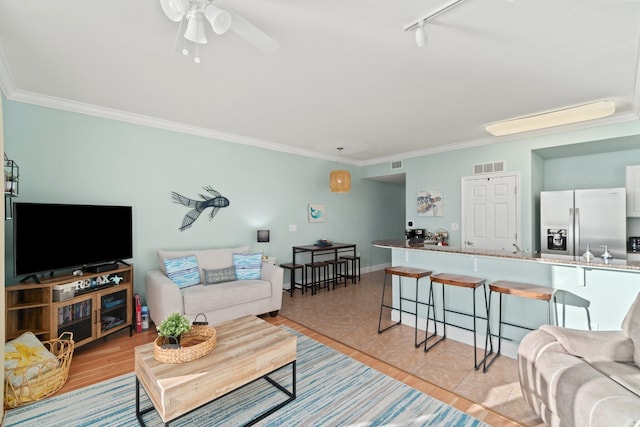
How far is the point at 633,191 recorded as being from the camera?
3793mm

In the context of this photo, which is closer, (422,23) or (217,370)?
(217,370)

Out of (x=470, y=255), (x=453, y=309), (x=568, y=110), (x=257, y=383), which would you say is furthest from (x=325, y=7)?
(x=568, y=110)

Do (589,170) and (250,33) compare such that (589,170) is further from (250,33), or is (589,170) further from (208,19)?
(208,19)

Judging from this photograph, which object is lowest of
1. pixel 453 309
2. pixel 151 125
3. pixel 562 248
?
pixel 453 309

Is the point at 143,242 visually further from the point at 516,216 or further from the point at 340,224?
the point at 516,216

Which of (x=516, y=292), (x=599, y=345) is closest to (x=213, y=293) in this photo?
(x=516, y=292)

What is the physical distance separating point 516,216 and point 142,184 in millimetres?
5280

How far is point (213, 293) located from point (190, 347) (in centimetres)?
157

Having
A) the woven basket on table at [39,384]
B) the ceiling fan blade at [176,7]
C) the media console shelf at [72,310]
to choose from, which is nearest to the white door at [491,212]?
the ceiling fan blade at [176,7]

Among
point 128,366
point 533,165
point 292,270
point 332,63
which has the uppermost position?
point 332,63

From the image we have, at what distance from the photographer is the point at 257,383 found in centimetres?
234

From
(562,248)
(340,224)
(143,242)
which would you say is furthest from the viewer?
(340,224)

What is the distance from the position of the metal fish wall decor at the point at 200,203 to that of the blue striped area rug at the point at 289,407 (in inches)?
84.9

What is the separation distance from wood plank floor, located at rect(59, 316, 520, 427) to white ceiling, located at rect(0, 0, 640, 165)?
2.58 metres
